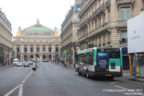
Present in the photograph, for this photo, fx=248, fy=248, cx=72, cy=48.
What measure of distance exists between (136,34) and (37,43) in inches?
6197

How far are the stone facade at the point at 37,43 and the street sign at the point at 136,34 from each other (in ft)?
491

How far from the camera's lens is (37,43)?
17500 cm

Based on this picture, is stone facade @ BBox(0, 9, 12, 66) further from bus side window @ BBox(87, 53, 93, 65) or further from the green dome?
the green dome

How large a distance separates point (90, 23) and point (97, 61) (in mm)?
27803

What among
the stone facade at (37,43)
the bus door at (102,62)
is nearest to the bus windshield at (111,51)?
the bus door at (102,62)

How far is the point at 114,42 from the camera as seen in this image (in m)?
34.1

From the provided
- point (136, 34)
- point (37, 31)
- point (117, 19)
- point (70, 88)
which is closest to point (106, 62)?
point (136, 34)

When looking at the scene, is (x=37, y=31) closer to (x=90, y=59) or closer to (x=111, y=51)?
(x=90, y=59)

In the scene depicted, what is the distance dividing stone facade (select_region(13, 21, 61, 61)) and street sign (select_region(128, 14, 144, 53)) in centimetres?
14968

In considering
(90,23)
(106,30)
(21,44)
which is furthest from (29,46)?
(106,30)

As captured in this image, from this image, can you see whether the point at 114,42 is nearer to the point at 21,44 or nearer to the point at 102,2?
the point at 102,2

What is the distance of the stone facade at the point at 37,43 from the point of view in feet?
561

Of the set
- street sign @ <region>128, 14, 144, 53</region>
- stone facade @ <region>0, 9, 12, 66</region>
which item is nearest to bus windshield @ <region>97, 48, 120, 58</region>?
street sign @ <region>128, 14, 144, 53</region>

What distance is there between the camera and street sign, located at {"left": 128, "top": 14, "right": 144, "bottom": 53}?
1945 centimetres
